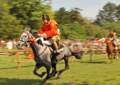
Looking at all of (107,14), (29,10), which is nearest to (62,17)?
(29,10)

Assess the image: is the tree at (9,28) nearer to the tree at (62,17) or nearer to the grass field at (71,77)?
the tree at (62,17)

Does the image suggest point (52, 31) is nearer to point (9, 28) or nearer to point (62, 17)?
point (9, 28)

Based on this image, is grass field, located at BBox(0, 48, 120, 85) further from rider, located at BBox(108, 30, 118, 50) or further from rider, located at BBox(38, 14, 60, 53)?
rider, located at BBox(108, 30, 118, 50)

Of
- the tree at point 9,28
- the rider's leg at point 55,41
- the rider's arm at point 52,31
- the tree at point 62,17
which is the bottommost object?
the rider's leg at point 55,41

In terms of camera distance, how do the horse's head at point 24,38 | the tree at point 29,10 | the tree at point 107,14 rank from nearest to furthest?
the horse's head at point 24,38, the tree at point 29,10, the tree at point 107,14

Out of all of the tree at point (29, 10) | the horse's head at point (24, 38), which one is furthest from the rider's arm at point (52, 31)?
the tree at point (29, 10)

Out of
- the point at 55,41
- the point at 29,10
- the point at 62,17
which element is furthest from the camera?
the point at 62,17

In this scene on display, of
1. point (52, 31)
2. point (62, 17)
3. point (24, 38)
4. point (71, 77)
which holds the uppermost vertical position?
point (62, 17)

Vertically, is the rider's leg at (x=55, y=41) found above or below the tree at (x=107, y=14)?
below

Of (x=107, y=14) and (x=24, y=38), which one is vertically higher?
(x=107, y=14)

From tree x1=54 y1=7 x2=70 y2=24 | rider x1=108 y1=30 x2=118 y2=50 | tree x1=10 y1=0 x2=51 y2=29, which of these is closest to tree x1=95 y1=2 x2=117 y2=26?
tree x1=54 y1=7 x2=70 y2=24

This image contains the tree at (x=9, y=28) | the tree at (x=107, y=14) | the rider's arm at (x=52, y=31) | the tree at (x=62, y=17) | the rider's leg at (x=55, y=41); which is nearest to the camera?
the rider's arm at (x=52, y=31)

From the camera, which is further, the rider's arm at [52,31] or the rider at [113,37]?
the rider at [113,37]

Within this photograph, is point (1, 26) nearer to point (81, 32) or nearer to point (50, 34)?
point (81, 32)
